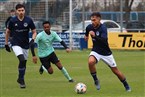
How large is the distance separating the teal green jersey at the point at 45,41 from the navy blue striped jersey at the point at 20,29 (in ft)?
4.33

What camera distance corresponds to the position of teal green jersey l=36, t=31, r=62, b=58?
16.6m

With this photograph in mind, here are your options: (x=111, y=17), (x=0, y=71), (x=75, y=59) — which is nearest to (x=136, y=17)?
(x=111, y=17)

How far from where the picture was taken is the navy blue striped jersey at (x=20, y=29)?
1520 cm

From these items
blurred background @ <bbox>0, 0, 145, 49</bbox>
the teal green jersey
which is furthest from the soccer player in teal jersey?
blurred background @ <bbox>0, 0, 145, 49</bbox>

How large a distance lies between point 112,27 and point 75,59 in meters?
11.4

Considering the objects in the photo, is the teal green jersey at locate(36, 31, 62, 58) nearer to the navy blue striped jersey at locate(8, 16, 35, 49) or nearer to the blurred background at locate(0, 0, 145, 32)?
the navy blue striped jersey at locate(8, 16, 35, 49)

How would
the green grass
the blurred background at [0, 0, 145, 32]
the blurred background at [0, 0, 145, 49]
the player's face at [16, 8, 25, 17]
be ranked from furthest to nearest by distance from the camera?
the blurred background at [0, 0, 145, 32] < the blurred background at [0, 0, 145, 49] < the player's face at [16, 8, 25, 17] < the green grass

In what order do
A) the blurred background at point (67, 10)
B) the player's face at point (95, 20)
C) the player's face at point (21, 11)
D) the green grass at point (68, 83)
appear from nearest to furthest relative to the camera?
the green grass at point (68, 83)
the player's face at point (95, 20)
the player's face at point (21, 11)
the blurred background at point (67, 10)

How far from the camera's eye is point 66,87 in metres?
15.2

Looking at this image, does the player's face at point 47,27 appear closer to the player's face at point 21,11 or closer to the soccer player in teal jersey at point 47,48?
the soccer player in teal jersey at point 47,48

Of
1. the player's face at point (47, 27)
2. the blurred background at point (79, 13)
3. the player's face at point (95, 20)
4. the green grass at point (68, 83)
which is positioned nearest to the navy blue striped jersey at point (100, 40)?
the player's face at point (95, 20)

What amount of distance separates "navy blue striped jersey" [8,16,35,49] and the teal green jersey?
1319 mm

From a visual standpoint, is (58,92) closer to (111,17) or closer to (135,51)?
(135,51)

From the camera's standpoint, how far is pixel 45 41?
16609mm
